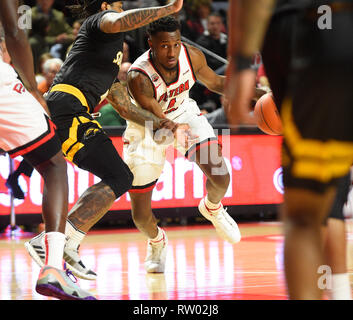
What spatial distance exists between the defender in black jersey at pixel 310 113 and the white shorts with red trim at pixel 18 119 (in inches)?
70.2

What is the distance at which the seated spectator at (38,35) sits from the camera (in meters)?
11.0

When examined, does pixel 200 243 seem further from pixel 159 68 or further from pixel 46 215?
pixel 46 215

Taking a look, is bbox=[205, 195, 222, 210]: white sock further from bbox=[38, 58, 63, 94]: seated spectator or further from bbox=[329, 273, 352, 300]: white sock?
bbox=[38, 58, 63, 94]: seated spectator

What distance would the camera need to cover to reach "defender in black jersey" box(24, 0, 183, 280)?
4730 mm

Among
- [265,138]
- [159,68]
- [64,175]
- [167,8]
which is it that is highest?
[167,8]

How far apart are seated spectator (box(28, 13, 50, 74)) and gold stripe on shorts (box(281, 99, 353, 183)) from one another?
906 cm

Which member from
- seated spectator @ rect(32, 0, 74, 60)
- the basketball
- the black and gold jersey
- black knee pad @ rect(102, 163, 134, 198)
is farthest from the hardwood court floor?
seated spectator @ rect(32, 0, 74, 60)

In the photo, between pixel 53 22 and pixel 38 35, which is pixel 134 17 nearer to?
pixel 38 35

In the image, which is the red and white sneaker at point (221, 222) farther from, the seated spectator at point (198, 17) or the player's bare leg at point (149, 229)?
the seated spectator at point (198, 17)

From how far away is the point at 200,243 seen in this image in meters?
7.89

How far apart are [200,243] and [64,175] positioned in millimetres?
4102

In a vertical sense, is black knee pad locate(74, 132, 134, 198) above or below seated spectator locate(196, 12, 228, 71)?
below

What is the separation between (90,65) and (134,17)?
582 mm
